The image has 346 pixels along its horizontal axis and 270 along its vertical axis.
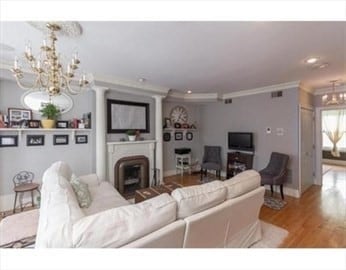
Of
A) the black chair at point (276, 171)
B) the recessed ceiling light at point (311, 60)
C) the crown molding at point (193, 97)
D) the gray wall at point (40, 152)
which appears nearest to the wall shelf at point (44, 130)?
the gray wall at point (40, 152)

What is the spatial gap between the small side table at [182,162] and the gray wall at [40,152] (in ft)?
8.76

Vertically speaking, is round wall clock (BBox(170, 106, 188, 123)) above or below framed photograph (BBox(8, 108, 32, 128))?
above

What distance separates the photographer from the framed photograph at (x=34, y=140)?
351 centimetres

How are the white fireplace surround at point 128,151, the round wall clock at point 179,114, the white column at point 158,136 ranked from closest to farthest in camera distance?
1. the white fireplace surround at point 128,151
2. the white column at point 158,136
3. the round wall clock at point 179,114

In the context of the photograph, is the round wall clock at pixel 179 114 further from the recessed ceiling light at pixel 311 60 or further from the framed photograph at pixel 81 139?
the recessed ceiling light at pixel 311 60

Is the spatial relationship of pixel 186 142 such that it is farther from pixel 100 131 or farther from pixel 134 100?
pixel 100 131

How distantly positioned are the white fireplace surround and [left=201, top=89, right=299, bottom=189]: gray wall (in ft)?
7.65

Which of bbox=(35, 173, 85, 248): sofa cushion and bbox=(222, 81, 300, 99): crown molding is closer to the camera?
bbox=(35, 173, 85, 248): sofa cushion

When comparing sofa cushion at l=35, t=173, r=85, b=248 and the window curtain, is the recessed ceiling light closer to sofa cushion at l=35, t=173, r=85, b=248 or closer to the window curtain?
sofa cushion at l=35, t=173, r=85, b=248

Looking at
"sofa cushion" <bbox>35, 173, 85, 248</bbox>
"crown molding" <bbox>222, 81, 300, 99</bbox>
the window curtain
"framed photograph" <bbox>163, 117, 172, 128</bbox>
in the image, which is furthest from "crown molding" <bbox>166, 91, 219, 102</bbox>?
the window curtain

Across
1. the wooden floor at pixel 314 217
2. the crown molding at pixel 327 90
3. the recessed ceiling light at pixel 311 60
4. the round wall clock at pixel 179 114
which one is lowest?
the wooden floor at pixel 314 217

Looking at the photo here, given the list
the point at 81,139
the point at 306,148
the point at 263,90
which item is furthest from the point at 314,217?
the point at 81,139

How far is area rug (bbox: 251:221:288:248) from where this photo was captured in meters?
2.36
